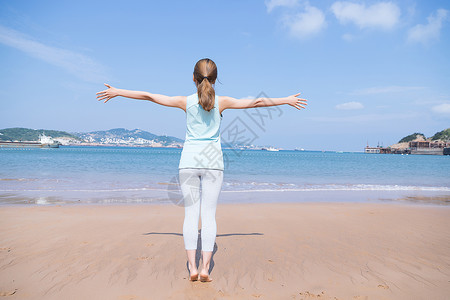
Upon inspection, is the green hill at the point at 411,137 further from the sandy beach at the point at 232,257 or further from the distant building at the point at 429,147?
the sandy beach at the point at 232,257

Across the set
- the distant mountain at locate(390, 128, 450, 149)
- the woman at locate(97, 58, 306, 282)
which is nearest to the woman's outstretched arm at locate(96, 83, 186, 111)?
the woman at locate(97, 58, 306, 282)

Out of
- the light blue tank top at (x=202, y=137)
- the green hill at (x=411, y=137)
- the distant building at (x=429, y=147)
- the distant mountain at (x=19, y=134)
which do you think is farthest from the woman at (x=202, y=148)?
the green hill at (x=411, y=137)

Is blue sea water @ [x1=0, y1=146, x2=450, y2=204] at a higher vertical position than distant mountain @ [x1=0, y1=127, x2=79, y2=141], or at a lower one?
lower

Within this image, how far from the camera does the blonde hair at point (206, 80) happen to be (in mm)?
2773

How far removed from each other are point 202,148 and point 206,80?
26.4 inches

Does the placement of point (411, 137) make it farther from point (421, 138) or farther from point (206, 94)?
point (206, 94)

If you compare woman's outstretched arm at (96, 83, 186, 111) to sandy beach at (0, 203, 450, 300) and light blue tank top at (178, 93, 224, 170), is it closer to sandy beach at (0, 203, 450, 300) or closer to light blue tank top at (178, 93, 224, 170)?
light blue tank top at (178, 93, 224, 170)

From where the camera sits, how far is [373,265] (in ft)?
11.8

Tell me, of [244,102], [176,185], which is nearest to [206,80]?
[244,102]

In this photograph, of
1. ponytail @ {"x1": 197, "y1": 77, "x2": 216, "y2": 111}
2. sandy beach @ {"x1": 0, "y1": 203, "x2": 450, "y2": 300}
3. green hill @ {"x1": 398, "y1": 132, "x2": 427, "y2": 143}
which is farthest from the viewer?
green hill @ {"x1": 398, "y1": 132, "x2": 427, "y2": 143}

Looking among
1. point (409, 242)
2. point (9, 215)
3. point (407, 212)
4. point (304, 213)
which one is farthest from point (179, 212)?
point (407, 212)

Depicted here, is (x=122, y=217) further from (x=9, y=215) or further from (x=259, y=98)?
(x=259, y=98)

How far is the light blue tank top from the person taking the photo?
9.17ft

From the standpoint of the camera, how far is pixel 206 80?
9.15 ft
